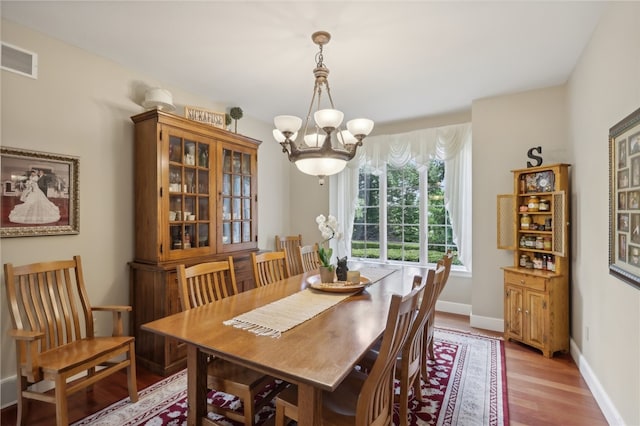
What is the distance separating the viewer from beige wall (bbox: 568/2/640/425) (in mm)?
1724

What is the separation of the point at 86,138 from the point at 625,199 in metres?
3.71

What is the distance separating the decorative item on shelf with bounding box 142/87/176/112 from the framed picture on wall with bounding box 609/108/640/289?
327cm

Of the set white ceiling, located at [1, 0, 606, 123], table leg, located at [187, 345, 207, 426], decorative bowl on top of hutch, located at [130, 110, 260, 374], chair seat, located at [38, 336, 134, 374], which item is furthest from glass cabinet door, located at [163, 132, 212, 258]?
table leg, located at [187, 345, 207, 426]

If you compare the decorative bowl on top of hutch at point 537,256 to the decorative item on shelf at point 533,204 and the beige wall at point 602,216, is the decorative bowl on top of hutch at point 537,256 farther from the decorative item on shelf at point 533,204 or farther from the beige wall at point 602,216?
the beige wall at point 602,216

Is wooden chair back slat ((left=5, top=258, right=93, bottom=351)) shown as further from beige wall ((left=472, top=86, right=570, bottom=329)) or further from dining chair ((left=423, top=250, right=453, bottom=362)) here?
beige wall ((left=472, top=86, right=570, bottom=329))

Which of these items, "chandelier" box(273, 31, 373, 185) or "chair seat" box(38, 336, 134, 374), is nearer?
"chair seat" box(38, 336, 134, 374)

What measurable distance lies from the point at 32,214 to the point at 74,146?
600mm

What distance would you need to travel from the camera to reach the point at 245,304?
1.99 m

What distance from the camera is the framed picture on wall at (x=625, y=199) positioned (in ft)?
5.31

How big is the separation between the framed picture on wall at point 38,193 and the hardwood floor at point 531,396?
121cm

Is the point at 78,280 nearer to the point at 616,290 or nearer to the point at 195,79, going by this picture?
the point at 195,79

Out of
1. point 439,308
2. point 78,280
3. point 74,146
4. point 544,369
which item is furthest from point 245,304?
point 439,308

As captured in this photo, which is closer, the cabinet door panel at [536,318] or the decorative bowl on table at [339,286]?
the decorative bowl on table at [339,286]

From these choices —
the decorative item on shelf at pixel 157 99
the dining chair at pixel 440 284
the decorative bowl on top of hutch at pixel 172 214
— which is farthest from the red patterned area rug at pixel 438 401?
the decorative item on shelf at pixel 157 99
